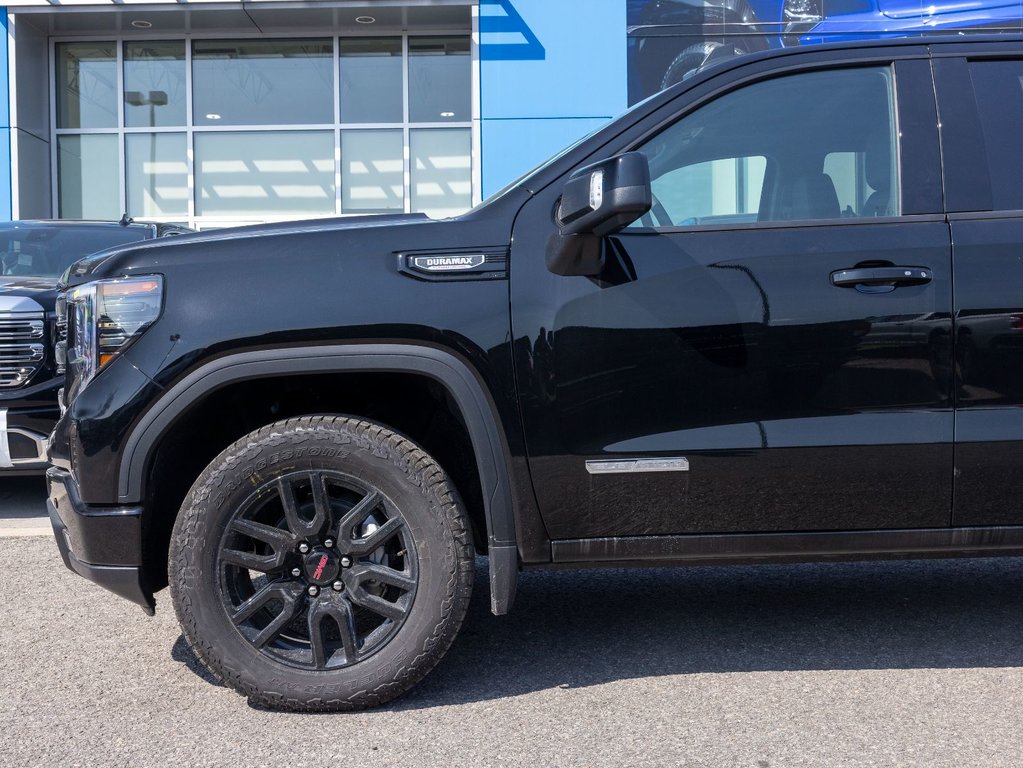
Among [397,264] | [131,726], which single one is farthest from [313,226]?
[131,726]

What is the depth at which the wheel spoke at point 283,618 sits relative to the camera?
9.43 ft

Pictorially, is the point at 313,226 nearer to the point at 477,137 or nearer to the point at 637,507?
the point at 637,507

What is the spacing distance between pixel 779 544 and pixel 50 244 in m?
5.75

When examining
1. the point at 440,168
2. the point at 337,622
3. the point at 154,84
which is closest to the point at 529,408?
the point at 337,622

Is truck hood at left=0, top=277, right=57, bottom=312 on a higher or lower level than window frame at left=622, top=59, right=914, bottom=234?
lower

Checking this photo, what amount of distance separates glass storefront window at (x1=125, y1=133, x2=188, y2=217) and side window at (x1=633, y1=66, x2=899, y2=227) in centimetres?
1245

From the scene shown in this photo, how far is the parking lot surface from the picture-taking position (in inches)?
105

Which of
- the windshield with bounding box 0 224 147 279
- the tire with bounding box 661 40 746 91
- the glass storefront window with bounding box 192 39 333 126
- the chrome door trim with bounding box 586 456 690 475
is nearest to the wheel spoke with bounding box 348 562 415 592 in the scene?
the chrome door trim with bounding box 586 456 690 475

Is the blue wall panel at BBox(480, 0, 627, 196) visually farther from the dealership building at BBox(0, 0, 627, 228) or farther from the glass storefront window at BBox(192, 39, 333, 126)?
the glass storefront window at BBox(192, 39, 333, 126)

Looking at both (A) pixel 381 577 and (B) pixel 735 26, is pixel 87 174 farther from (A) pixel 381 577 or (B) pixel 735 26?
(A) pixel 381 577

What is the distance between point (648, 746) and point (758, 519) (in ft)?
2.34

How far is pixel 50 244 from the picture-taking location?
692cm

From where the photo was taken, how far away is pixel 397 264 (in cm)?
287

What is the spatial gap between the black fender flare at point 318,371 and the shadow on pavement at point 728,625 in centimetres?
79
